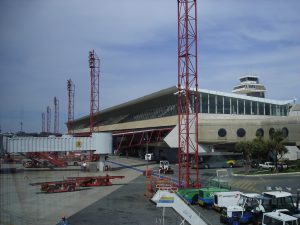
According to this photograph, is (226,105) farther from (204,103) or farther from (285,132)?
(285,132)

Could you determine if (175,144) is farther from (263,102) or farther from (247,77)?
(247,77)

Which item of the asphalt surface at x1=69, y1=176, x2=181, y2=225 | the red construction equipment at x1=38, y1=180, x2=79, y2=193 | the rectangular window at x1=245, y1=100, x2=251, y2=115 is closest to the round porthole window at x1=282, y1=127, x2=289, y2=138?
the rectangular window at x1=245, y1=100, x2=251, y2=115

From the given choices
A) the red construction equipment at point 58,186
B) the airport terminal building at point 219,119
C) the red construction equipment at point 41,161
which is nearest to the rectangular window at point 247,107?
the airport terminal building at point 219,119

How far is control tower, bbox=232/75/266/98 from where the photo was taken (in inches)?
3770

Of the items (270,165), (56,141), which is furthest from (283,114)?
(56,141)

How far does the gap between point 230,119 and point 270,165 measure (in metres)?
11.9

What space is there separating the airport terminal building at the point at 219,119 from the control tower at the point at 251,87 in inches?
882

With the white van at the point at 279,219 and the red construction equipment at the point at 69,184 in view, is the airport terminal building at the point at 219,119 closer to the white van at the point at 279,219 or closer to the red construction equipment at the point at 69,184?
the red construction equipment at the point at 69,184

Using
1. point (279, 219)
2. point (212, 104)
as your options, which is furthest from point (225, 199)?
point (212, 104)

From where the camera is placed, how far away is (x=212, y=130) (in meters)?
55.3

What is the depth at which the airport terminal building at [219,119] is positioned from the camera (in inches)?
2157

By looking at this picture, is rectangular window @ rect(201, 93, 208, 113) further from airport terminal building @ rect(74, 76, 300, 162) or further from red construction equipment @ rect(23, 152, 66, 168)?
red construction equipment @ rect(23, 152, 66, 168)

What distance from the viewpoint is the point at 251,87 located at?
97375 millimetres

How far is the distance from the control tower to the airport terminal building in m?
22.4
